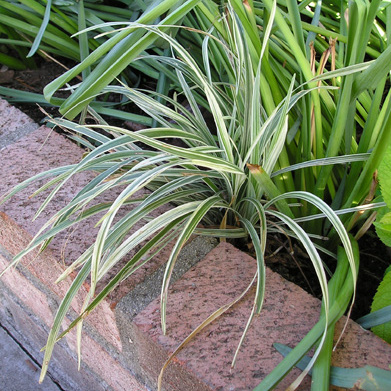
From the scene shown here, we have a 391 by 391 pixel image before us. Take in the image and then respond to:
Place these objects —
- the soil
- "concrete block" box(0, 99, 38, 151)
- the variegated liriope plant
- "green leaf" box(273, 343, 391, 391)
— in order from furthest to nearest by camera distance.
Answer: "concrete block" box(0, 99, 38, 151) < the soil < the variegated liriope plant < "green leaf" box(273, 343, 391, 391)

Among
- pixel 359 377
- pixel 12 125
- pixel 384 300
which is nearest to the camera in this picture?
pixel 359 377

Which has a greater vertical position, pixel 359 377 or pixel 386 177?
pixel 386 177

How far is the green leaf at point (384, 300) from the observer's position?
31.9 inches

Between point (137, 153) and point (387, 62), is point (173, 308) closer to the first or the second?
point (137, 153)

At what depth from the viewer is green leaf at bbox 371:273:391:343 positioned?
31.9 inches

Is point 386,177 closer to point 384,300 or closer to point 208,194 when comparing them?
point 384,300

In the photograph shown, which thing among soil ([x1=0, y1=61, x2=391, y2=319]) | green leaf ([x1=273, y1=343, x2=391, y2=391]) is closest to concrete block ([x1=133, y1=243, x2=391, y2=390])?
green leaf ([x1=273, y1=343, x2=391, y2=391])

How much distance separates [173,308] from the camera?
0.87 metres

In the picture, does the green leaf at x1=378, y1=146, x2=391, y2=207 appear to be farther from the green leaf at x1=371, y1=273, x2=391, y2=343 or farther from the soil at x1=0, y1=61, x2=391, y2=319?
the soil at x1=0, y1=61, x2=391, y2=319

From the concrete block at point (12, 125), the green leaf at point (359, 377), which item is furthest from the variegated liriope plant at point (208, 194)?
the concrete block at point (12, 125)

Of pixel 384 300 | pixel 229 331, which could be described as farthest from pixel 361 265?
pixel 229 331

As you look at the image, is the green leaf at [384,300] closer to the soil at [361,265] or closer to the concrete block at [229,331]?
the concrete block at [229,331]

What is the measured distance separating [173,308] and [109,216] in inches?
8.7

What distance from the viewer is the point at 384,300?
2.67 ft
